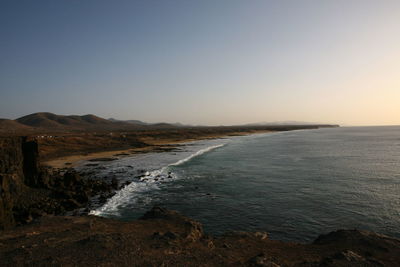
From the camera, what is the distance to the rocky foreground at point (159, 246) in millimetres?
10781

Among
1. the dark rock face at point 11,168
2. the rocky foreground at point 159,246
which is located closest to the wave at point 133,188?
the rocky foreground at point 159,246

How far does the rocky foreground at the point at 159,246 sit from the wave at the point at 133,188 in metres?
4.98

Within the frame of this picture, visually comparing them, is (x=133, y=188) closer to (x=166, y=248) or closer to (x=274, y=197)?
(x=274, y=197)

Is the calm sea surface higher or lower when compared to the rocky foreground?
lower

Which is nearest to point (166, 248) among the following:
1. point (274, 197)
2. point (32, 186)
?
point (274, 197)

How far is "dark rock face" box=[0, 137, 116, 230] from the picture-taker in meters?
20.5

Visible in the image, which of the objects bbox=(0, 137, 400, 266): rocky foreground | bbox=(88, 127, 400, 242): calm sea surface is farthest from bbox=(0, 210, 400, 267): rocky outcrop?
bbox=(88, 127, 400, 242): calm sea surface

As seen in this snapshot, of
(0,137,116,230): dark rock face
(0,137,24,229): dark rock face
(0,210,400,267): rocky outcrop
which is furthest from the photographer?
(0,137,116,230): dark rock face

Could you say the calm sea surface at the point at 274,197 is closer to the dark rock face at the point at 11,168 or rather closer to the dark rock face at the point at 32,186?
the dark rock face at the point at 32,186

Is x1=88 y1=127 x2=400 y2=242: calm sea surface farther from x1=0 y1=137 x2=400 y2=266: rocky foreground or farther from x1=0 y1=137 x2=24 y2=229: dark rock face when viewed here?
x1=0 y1=137 x2=24 y2=229: dark rock face

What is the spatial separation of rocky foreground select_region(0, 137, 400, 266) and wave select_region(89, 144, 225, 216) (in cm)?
498

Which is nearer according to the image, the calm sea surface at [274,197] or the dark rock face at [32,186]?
the calm sea surface at [274,197]

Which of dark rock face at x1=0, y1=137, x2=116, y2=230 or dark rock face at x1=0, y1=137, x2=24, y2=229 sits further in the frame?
dark rock face at x1=0, y1=137, x2=116, y2=230

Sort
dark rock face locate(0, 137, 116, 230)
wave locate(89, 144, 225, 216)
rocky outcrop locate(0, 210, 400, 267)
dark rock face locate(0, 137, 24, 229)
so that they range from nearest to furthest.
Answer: rocky outcrop locate(0, 210, 400, 267) < dark rock face locate(0, 137, 24, 229) < dark rock face locate(0, 137, 116, 230) < wave locate(89, 144, 225, 216)
